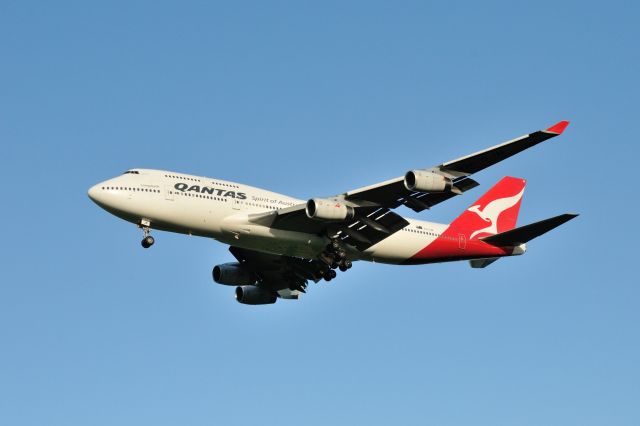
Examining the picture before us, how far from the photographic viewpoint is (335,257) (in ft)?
169

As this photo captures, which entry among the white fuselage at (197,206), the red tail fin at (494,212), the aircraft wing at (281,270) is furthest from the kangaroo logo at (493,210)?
the white fuselage at (197,206)

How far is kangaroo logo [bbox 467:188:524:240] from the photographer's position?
56.8 meters

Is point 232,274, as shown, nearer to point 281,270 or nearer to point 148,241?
point 281,270

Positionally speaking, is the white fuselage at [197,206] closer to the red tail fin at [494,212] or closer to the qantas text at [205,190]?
the qantas text at [205,190]

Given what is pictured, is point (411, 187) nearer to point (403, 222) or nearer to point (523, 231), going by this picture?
point (403, 222)

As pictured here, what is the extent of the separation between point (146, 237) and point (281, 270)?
11.0 m

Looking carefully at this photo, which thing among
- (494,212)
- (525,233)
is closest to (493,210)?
(494,212)

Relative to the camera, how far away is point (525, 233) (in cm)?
5225

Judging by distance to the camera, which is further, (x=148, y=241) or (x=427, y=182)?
(x=148, y=241)

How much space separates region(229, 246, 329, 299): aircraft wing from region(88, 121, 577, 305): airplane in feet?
6.06

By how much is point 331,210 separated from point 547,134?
10.5 m

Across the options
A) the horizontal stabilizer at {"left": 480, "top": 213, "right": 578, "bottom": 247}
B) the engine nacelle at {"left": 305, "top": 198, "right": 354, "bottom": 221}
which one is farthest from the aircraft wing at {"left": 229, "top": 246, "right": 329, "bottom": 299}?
the horizontal stabilizer at {"left": 480, "top": 213, "right": 578, "bottom": 247}

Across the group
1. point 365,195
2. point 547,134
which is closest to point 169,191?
point 365,195

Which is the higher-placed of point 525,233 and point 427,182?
point 427,182
